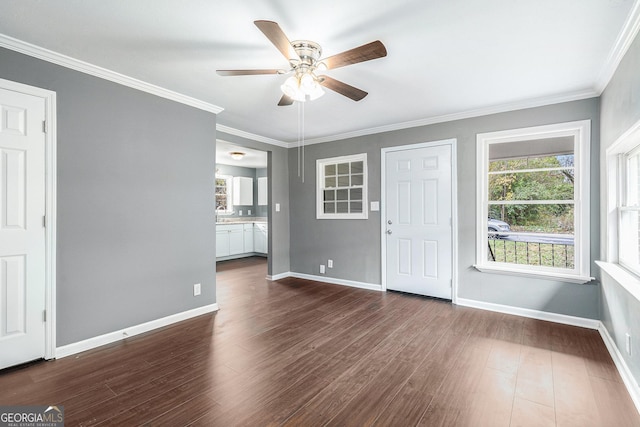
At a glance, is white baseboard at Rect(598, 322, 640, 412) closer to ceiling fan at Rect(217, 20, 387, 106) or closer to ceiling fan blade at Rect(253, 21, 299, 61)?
ceiling fan at Rect(217, 20, 387, 106)

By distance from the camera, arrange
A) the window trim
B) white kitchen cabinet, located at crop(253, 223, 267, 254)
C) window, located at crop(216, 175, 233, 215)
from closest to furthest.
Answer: the window trim
white kitchen cabinet, located at crop(253, 223, 267, 254)
window, located at crop(216, 175, 233, 215)

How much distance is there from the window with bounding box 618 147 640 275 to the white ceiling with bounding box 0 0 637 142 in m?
0.81

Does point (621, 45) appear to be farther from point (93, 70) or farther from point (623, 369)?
point (93, 70)

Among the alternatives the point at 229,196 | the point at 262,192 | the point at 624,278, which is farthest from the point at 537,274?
the point at 229,196

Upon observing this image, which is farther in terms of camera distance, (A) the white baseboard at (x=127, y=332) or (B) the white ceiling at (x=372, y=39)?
(A) the white baseboard at (x=127, y=332)

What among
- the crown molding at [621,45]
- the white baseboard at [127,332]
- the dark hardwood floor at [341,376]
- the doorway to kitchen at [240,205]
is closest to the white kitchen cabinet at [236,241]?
the doorway to kitchen at [240,205]

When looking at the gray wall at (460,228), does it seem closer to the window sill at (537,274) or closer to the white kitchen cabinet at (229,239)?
the window sill at (537,274)

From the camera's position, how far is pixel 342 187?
4902 millimetres

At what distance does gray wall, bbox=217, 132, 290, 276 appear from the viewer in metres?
5.14

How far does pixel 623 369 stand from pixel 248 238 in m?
6.76

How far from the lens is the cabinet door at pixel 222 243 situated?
6.81 meters

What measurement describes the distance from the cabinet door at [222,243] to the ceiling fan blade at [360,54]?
556 cm

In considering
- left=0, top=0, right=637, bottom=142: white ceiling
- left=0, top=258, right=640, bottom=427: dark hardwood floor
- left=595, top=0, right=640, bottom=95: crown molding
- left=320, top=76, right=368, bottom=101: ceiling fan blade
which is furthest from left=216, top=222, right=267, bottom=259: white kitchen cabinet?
left=595, top=0, right=640, bottom=95: crown molding

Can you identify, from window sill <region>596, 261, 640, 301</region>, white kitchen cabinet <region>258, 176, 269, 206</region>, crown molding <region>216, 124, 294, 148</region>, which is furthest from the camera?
white kitchen cabinet <region>258, 176, 269, 206</region>
